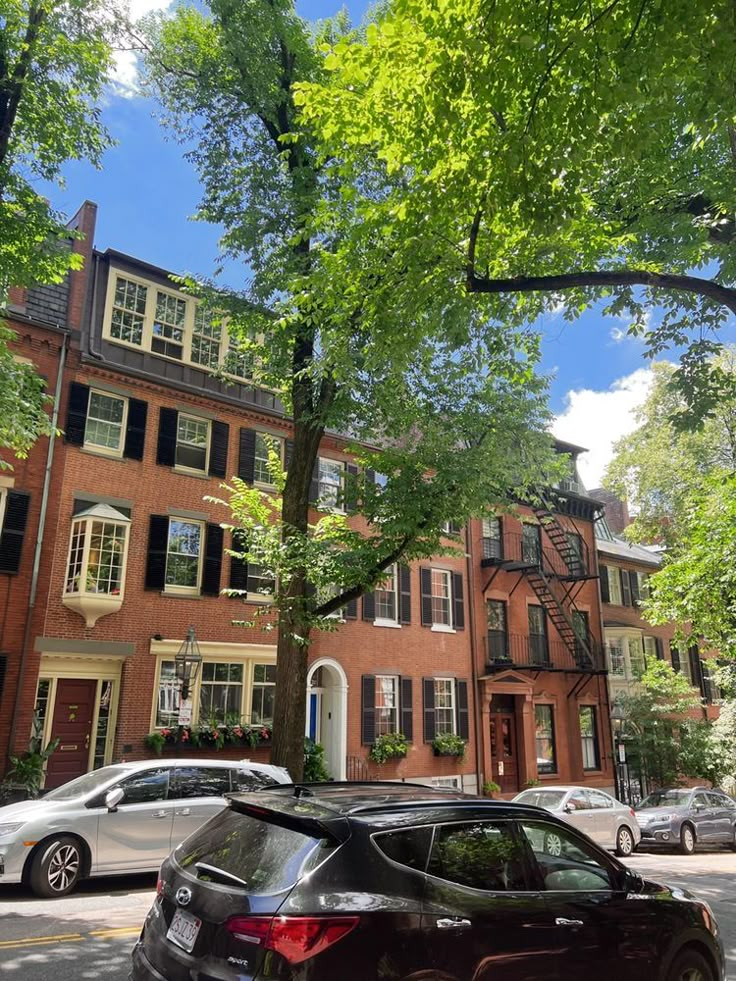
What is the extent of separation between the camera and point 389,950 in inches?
133

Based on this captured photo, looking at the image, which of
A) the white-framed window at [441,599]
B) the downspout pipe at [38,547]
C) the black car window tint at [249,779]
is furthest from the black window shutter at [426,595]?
the black car window tint at [249,779]

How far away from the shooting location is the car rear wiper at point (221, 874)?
3609 mm

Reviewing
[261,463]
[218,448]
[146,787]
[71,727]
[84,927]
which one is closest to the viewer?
[84,927]

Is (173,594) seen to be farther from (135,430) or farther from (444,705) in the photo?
(444,705)

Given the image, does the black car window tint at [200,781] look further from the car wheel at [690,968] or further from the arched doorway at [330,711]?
the arched doorway at [330,711]

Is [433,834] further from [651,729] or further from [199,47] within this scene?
[651,729]

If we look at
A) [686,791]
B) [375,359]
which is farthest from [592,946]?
[686,791]

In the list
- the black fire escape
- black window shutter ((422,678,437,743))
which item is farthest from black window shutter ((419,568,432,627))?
the black fire escape

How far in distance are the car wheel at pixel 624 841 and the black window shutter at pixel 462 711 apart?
7924 mm

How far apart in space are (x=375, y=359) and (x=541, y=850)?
19.5 ft

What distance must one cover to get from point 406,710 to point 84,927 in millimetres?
16508

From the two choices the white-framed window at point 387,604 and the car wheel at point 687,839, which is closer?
the car wheel at point 687,839

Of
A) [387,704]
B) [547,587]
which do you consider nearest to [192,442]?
[387,704]

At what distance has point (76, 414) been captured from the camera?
57.5ft
